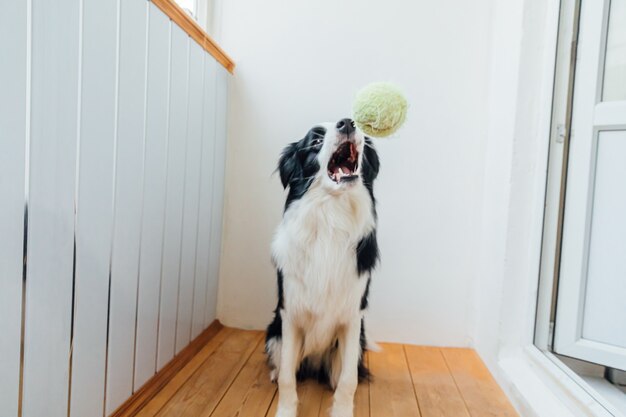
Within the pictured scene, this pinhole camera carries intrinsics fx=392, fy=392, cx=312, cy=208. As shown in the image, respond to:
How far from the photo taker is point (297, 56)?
197 cm

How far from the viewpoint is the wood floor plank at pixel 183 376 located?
1.30m

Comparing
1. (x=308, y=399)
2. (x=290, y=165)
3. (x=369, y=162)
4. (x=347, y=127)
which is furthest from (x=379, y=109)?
(x=308, y=399)

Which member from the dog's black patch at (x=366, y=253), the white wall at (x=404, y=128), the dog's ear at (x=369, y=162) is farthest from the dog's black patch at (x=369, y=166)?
the white wall at (x=404, y=128)

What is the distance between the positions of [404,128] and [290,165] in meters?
0.79

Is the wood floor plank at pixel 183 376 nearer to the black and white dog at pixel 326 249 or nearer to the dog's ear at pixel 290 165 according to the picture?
the black and white dog at pixel 326 249

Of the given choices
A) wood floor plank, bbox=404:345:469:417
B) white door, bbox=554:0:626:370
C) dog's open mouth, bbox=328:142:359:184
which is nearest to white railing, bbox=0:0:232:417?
dog's open mouth, bbox=328:142:359:184

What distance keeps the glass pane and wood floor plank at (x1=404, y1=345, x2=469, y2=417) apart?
119 centimetres

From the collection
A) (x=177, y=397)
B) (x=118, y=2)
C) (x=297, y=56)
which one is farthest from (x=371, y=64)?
(x=177, y=397)

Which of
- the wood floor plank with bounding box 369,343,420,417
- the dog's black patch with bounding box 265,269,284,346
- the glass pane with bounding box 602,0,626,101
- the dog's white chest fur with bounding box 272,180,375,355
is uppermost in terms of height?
the glass pane with bounding box 602,0,626,101

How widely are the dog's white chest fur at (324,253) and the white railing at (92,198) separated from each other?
0.49 m

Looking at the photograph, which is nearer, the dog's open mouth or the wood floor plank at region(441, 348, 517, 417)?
the dog's open mouth

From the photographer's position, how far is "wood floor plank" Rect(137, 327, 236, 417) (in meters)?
1.30

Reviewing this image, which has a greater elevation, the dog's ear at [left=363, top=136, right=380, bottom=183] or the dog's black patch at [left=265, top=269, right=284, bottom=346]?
the dog's ear at [left=363, top=136, right=380, bottom=183]

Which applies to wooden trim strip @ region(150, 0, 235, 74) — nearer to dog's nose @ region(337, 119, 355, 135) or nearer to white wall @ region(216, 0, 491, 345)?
white wall @ region(216, 0, 491, 345)
